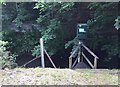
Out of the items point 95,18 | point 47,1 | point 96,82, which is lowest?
point 96,82

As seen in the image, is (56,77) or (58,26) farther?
(58,26)

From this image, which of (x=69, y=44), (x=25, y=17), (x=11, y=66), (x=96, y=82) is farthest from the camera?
(x=25, y=17)

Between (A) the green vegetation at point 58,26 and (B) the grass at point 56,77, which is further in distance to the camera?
(A) the green vegetation at point 58,26

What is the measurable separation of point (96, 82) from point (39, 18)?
401cm

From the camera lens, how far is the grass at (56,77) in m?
3.02

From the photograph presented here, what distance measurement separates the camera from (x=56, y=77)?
319 cm

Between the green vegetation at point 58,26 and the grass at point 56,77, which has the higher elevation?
the green vegetation at point 58,26

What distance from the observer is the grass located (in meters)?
3.02

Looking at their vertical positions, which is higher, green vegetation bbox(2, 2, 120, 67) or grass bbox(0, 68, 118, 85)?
green vegetation bbox(2, 2, 120, 67)

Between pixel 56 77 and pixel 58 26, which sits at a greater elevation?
pixel 58 26

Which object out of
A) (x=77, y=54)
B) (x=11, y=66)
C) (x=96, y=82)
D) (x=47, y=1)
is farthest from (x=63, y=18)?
(x=96, y=82)

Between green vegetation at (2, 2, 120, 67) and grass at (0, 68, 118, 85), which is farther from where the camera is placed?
green vegetation at (2, 2, 120, 67)

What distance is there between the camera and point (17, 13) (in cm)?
706

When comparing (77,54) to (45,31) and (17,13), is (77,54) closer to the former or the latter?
(45,31)
